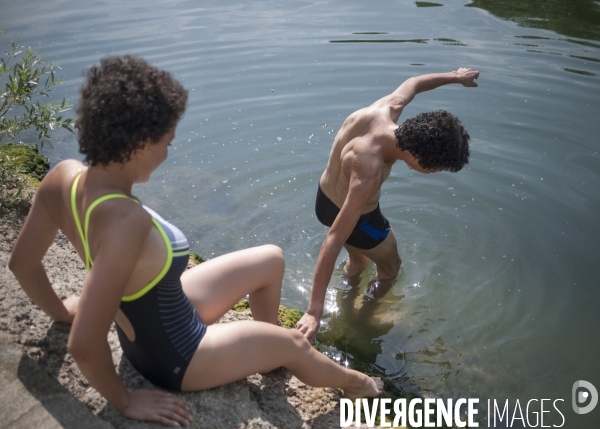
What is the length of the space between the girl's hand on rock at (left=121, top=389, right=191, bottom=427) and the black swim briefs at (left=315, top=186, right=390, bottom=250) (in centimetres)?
240

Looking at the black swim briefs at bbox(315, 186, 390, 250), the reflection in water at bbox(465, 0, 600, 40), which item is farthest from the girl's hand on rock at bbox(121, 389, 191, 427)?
the reflection in water at bbox(465, 0, 600, 40)

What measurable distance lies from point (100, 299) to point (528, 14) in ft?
37.4

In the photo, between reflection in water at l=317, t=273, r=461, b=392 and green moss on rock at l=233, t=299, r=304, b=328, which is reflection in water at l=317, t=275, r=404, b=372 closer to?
reflection in water at l=317, t=273, r=461, b=392

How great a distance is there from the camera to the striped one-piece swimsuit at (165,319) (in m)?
2.49

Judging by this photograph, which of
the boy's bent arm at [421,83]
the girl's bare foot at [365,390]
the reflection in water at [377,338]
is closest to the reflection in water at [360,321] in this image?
the reflection in water at [377,338]

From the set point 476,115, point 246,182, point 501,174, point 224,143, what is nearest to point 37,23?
point 224,143

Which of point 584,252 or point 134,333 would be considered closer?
point 134,333

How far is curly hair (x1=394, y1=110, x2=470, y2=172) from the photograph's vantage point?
13.7 feet

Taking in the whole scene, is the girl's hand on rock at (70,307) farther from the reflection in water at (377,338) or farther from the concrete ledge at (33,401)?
the reflection in water at (377,338)

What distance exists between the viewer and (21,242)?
2.73 m

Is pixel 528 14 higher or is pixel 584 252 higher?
pixel 528 14

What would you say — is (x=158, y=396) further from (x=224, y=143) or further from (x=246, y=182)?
(x=224, y=143)

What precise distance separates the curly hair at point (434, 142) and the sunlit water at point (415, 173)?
1.65m

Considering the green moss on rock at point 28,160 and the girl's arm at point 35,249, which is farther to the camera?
the green moss on rock at point 28,160
